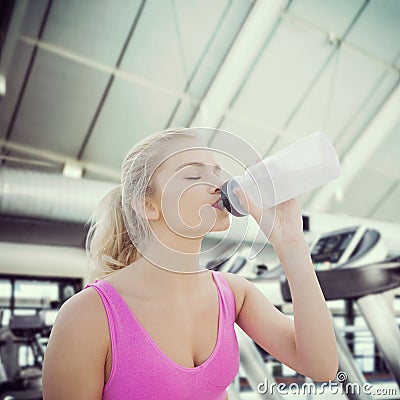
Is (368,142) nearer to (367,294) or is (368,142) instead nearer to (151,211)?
(367,294)

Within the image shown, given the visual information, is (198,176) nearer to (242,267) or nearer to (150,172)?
(150,172)

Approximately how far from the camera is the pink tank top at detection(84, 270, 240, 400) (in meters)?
0.60

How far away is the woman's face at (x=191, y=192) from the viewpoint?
64 cm

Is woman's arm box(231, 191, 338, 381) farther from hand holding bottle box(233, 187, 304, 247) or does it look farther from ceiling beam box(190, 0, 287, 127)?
ceiling beam box(190, 0, 287, 127)

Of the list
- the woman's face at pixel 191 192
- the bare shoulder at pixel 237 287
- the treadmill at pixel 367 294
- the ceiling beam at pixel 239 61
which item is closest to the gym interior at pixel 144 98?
the ceiling beam at pixel 239 61

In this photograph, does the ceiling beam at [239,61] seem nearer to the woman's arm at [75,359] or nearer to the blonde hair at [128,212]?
the blonde hair at [128,212]

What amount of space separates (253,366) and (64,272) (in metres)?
4.03

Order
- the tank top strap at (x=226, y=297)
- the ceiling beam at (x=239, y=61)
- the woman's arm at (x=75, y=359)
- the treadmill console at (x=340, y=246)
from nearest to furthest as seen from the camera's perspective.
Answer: the woman's arm at (x=75, y=359) < the tank top strap at (x=226, y=297) < the treadmill console at (x=340, y=246) < the ceiling beam at (x=239, y=61)

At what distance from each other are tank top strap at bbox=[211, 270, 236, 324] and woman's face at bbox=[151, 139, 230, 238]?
0.30 ft

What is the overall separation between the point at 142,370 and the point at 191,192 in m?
0.20

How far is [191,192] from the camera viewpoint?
0.63 m

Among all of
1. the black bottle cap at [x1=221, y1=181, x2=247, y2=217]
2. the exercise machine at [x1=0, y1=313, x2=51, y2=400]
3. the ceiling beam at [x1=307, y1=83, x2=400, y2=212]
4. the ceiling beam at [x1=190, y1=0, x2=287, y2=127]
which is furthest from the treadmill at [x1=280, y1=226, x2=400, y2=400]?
the ceiling beam at [x1=307, y1=83, x2=400, y2=212]

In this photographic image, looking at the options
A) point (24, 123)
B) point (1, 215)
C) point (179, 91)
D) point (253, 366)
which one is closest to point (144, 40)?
point (179, 91)

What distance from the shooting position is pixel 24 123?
4520mm
